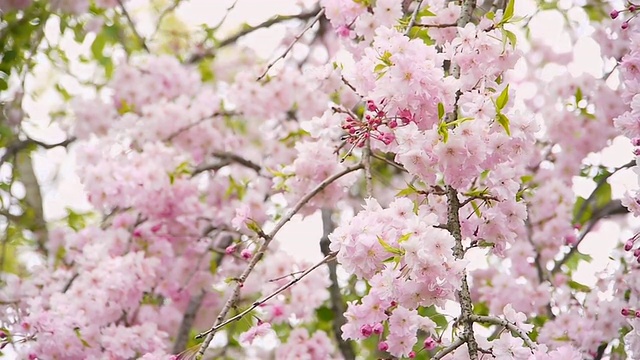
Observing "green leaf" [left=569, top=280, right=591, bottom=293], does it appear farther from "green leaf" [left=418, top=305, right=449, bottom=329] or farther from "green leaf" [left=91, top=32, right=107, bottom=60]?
"green leaf" [left=91, top=32, right=107, bottom=60]

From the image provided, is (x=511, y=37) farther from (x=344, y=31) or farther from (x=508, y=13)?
(x=344, y=31)

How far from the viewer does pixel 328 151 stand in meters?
2.37

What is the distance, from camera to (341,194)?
2373mm

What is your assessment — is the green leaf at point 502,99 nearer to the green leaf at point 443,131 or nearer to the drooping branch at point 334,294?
the green leaf at point 443,131

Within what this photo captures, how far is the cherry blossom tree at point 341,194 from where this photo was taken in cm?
167

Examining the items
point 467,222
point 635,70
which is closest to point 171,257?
point 467,222

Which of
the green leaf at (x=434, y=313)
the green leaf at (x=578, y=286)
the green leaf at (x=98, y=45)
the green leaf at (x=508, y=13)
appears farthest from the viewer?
the green leaf at (x=98, y=45)

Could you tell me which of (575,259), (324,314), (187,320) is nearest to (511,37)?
(575,259)

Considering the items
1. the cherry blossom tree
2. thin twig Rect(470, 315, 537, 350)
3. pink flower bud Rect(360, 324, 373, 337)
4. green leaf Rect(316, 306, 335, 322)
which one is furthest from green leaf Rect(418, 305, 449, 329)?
thin twig Rect(470, 315, 537, 350)

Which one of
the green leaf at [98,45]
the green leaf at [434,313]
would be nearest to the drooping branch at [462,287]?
the green leaf at [434,313]

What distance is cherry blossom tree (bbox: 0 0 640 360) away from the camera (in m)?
1.67

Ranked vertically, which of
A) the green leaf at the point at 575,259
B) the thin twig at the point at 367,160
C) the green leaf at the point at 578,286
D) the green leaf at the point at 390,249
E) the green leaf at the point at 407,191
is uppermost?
the green leaf at the point at 575,259

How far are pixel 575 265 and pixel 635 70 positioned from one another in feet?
5.06

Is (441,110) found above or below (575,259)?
below
